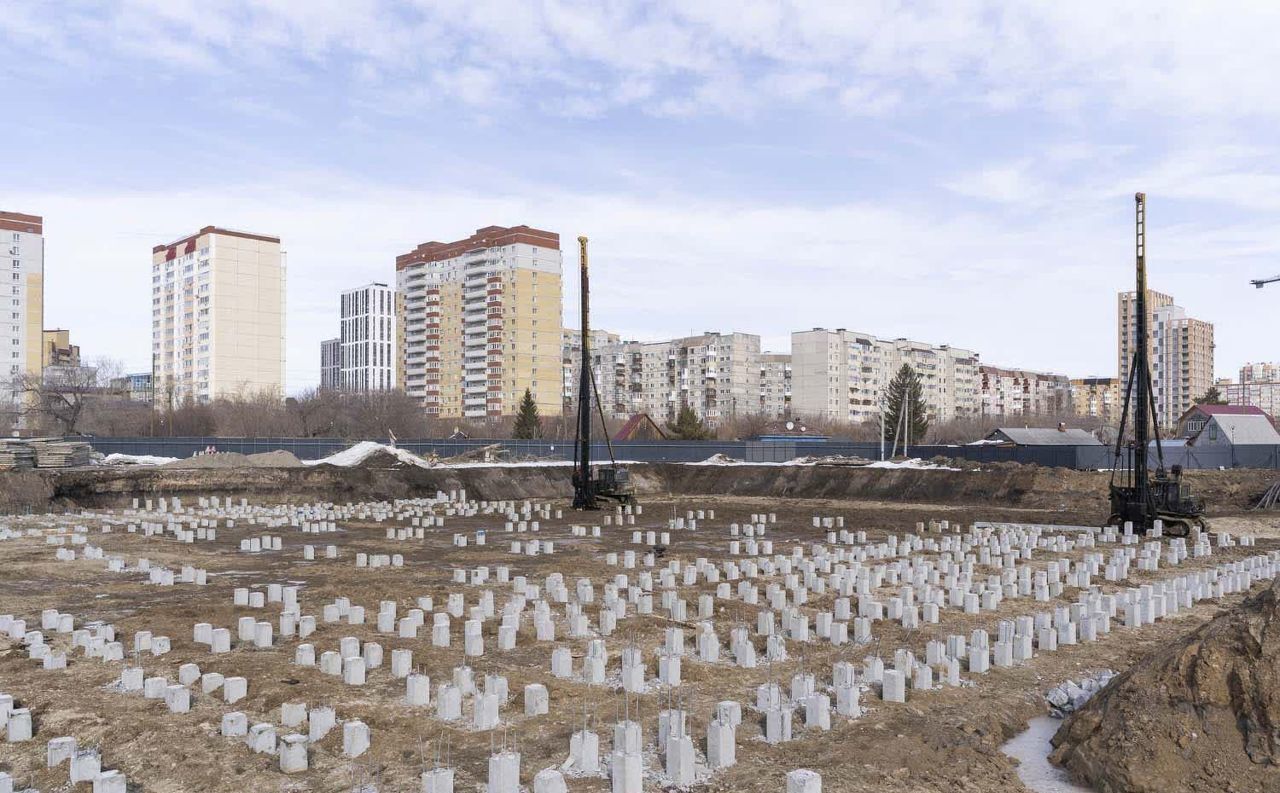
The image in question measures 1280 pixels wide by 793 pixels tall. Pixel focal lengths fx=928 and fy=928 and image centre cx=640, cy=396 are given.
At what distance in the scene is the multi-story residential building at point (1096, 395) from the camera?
404 ft

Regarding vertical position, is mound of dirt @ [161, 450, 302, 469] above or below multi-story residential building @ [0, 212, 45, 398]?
below

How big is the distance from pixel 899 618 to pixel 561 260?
7485cm

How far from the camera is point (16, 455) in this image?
28000mm

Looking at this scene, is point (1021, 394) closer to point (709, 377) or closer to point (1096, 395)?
point (1096, 395)

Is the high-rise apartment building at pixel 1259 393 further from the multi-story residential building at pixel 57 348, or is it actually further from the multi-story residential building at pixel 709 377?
the multi-story residential building at pixel 57 348

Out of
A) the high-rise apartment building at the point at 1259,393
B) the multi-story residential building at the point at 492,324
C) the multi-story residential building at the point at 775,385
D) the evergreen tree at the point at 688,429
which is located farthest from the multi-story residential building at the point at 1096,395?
the evergreen tree at the point at 688,429

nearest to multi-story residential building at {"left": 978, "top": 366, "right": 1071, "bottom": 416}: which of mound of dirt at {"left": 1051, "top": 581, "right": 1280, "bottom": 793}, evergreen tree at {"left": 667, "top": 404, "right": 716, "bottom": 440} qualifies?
evergreen tree at {"left": 667, "top": 404, "right": 716, "bottom": 440}

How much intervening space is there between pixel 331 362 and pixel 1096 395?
361ft

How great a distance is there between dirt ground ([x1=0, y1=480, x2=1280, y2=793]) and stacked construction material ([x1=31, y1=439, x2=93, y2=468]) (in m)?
16.4

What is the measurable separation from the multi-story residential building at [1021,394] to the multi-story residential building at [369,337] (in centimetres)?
7647

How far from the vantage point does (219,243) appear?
79125mm

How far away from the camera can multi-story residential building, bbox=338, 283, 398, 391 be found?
128500 millimetres

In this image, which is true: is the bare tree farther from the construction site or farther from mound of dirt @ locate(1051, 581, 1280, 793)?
mound of dirt @ locate(1051, 581, 1280, 793)

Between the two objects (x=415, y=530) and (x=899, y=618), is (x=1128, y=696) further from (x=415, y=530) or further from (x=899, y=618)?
(x=415, y=530)
